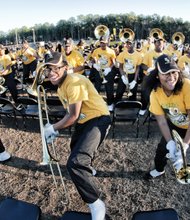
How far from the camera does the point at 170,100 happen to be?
3811 millimetres

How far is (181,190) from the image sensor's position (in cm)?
439

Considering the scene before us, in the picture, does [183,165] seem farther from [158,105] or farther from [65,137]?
[65,137]

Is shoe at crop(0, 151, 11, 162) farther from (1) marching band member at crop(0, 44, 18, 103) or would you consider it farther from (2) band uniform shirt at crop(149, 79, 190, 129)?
(1) marching band member at crop(0, 44, 18, 103)

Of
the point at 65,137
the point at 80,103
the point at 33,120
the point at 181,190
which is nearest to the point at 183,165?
the point at 181,190

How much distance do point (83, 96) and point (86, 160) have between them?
0.86 metres

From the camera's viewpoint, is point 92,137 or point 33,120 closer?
point 92,137

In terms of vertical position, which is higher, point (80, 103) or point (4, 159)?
point (80, 103)

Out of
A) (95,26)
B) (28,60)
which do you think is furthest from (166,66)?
(95,26)

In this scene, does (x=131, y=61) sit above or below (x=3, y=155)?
above

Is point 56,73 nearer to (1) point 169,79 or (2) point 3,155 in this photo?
(1) point 169,79

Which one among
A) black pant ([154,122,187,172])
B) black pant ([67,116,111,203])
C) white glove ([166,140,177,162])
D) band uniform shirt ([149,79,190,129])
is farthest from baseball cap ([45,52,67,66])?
black pant ([154,122,187,172])

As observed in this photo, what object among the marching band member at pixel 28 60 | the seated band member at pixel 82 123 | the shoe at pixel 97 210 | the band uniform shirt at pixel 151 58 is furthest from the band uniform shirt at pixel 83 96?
the marching band member at pixel 28 60

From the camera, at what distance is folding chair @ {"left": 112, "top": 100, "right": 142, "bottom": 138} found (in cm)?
616

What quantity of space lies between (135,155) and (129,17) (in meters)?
98.2
